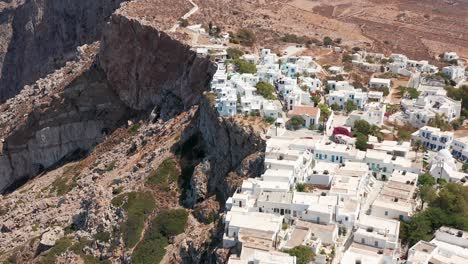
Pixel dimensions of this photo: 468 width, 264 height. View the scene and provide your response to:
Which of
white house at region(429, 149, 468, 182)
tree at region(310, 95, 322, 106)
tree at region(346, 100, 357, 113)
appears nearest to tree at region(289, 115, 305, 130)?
tree at region(310, 95, 322, 106)

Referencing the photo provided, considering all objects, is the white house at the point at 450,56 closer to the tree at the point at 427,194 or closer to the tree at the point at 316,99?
the tree at the point at 316,99

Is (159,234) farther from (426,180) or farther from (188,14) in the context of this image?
(188,14)

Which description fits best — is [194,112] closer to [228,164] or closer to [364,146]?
[228,164]

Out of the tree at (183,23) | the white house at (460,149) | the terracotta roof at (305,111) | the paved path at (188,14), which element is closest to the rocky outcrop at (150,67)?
the paved path at (188,14)

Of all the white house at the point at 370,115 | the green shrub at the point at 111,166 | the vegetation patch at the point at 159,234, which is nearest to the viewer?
the vegetation patch at the point at 159,234

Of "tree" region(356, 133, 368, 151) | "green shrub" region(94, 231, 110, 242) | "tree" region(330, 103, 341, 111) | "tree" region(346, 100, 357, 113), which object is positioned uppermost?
"tree" region(346, 100, 357, 113)

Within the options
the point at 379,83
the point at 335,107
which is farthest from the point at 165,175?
the point at 379,83

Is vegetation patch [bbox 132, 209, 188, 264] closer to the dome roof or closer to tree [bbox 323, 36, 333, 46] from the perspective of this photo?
the dome roof
